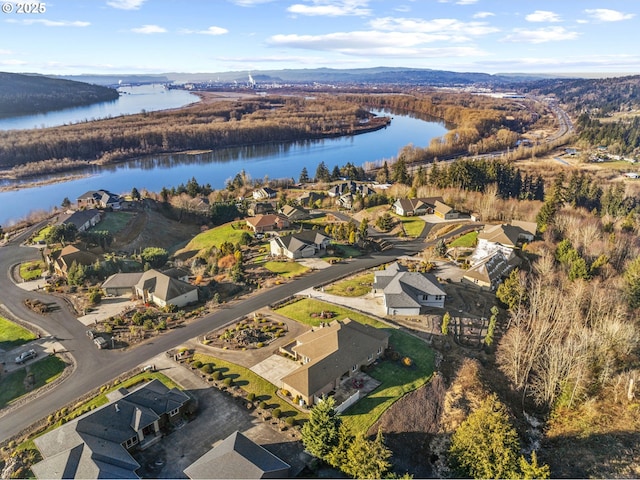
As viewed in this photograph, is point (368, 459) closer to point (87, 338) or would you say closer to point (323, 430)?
point (323, 430)

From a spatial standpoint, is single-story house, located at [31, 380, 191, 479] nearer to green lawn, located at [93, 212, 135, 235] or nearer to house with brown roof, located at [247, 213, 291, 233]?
house with brown roof, located at [247, 213, 291, 233]

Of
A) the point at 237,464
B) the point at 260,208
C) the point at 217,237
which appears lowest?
the point at 217,237

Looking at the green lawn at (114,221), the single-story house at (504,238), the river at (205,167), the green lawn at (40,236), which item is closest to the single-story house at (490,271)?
the single-story house at (504,238)

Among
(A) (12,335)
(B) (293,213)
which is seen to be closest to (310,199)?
(B) (293,213)

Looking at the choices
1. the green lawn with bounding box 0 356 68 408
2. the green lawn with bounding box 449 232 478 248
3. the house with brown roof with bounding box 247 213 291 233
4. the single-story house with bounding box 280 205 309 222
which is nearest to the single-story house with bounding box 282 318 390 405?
the green lawn with bounding box 0 356 68 408

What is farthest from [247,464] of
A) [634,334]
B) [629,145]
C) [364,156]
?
[629,145]

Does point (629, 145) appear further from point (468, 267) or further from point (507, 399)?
point (507, 399)

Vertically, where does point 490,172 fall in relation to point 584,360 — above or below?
above
